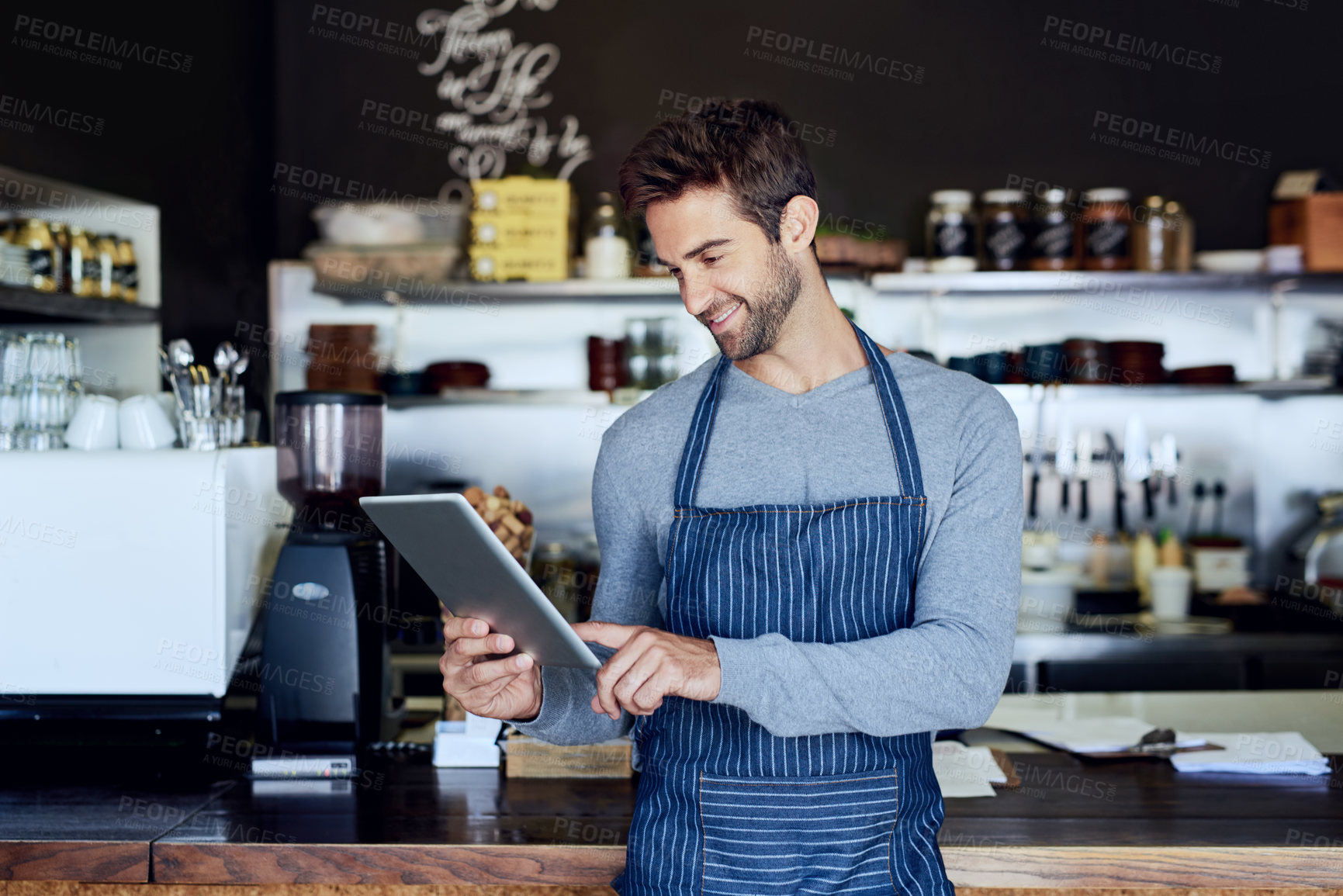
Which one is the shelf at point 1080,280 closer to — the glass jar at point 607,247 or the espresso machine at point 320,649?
the glass jar at point 607,247

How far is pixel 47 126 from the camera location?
2.92 metres

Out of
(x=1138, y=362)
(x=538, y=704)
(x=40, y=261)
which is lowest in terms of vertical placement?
(x=538, y=704)

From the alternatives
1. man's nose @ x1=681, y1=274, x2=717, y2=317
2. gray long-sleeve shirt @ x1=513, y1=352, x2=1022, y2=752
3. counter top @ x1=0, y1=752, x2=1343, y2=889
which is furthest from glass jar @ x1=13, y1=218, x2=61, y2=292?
man's nose @ x1=681, y1=274, x2=717, y2=317

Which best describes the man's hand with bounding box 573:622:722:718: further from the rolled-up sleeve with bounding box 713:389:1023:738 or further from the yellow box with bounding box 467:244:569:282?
the yellow box with bounding box 467:244:569:282

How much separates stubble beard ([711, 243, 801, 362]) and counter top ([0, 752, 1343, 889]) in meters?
0.69

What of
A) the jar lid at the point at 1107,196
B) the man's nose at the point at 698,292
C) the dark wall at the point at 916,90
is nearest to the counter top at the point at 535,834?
the man's nose at the point at 698,292

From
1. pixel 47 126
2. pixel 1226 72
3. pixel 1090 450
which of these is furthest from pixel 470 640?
pixel 1226 72

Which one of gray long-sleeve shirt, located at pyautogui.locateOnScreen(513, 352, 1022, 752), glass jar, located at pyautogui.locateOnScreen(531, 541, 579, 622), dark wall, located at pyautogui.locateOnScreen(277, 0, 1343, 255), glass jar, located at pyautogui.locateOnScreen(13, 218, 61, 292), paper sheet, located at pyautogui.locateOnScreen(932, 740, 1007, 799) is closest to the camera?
gray long-sleeve shirt, located at pyautogui.locateOnScreen(513, 352, 1022, 752)

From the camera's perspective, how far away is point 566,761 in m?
1.86

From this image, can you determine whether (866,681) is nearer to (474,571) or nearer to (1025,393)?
(474,571)

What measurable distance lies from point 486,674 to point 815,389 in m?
0.54

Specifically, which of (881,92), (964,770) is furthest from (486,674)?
(881,92)

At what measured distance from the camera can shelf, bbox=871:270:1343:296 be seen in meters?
3.85

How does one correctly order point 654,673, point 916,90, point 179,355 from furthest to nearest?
1. point 916,90
2. point 179,355
3. point 654,673
